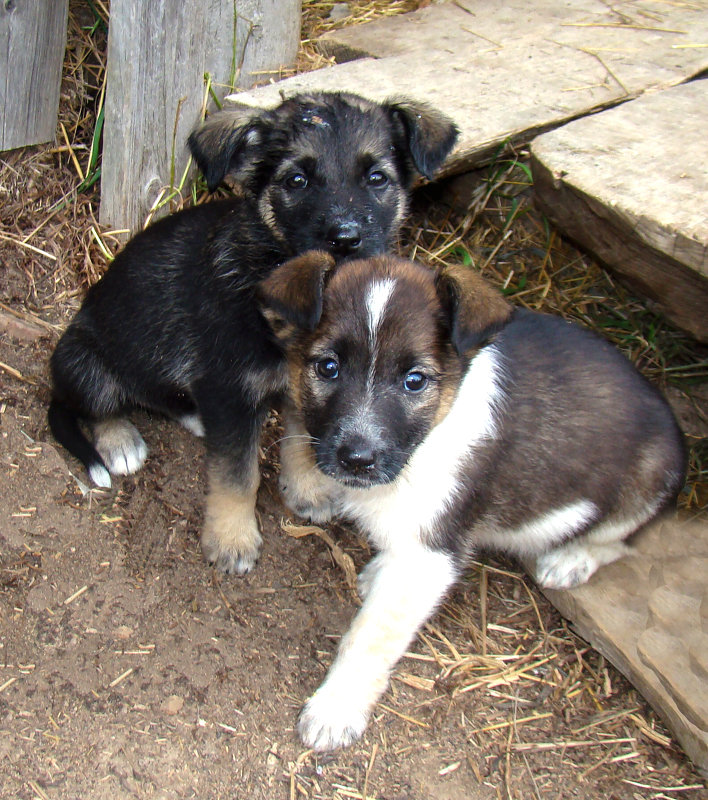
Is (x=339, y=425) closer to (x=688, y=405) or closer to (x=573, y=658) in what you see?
(x=573, y=658)

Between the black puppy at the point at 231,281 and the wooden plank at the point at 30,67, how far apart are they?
1.36 meters

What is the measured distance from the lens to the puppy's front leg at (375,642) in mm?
3383

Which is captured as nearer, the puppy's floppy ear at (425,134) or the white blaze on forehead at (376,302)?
the white blaze on forehead at (376,302)

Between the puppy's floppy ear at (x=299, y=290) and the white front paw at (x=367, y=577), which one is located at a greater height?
the puppy's floppy ear at (x=299, y=290)

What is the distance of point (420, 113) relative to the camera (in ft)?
13.9

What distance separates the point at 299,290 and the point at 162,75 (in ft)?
7.49

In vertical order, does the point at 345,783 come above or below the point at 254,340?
below

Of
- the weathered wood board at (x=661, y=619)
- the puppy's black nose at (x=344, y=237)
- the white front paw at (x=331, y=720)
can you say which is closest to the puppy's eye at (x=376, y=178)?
the puppy's black nose at (x=344, y=237)

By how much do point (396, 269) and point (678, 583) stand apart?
76.2 inches

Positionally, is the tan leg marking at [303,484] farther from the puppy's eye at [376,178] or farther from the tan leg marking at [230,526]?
the puppy's eye at [376,178]

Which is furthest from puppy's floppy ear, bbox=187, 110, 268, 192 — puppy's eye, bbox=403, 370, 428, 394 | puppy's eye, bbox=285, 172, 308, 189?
puppy's eye, bbox=403, 370, 428, 394

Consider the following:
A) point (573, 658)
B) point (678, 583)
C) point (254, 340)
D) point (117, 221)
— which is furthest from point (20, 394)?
point (678, 583)

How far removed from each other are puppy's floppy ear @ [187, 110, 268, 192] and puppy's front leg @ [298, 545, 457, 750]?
187 centimetres

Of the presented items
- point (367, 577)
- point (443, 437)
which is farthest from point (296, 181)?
point (367, 577)
